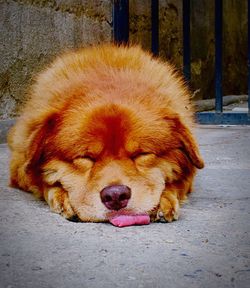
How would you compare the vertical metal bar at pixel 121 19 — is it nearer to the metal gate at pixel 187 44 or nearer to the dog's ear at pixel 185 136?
the metal gate at pixel 187 44

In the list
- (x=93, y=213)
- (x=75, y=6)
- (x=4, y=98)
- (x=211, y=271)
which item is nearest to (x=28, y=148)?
(x=93, y=213)

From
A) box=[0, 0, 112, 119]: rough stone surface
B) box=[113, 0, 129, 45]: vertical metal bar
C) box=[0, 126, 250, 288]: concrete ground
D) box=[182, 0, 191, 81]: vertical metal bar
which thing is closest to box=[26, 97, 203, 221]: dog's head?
box=[0, 126, 250, 288]: concrete ground

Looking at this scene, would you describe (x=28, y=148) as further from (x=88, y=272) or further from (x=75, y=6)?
(x=75, y=6)

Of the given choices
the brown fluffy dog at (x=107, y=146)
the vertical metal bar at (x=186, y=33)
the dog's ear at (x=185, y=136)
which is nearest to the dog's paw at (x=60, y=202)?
the brown fluffy dog at (x=107, y=146)

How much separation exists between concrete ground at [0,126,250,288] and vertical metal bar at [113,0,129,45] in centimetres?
296

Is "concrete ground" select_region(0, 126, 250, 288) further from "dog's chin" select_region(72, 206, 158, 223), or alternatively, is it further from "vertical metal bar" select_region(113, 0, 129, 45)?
"vertical metal bar" select_region(113, 0, 129, 45)

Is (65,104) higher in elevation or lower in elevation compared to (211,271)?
higher

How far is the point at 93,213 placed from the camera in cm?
243

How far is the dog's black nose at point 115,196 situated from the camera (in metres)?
2.36

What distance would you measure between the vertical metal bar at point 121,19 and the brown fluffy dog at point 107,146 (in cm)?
272

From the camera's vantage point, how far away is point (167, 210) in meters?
2.51

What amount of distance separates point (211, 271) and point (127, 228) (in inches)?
22.8

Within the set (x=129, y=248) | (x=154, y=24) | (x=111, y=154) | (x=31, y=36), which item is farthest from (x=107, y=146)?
(x=154, y=24)

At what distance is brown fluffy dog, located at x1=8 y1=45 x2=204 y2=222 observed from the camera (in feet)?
8.06
